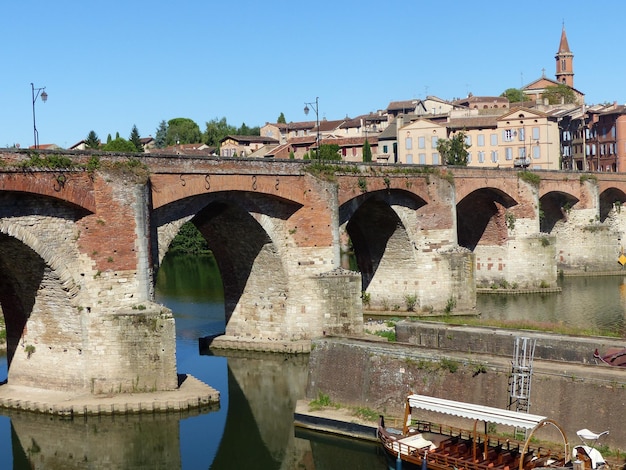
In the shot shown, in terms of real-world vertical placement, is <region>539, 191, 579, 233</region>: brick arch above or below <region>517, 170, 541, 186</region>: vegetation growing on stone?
below

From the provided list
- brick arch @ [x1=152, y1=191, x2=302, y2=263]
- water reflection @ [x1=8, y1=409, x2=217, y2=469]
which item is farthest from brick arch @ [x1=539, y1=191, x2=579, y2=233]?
water reflection @ [x1=8, y1=409, x2=217, y2=469]

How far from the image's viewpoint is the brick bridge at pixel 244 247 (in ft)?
90.5

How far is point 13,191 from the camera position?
2570 cm

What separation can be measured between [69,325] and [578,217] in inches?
1644

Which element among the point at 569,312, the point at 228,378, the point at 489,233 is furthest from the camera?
the point at 489,233

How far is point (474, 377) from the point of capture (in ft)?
76.4

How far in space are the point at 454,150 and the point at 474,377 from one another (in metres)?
56.1

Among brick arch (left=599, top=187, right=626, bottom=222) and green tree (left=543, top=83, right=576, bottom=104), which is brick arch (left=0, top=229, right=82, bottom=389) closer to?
brick arch (left=599, top=187, right=626, bottom=222)

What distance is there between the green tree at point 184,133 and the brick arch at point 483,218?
82.5 metres

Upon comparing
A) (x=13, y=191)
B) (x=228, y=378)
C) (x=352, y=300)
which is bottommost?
(x=228, y=378)

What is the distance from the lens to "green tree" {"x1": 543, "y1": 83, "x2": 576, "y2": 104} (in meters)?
112

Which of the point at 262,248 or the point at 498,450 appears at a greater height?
the point at 262,248

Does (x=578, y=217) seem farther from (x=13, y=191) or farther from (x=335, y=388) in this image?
(x=13, y=191)

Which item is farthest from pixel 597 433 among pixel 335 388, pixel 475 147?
pixel 475 147
